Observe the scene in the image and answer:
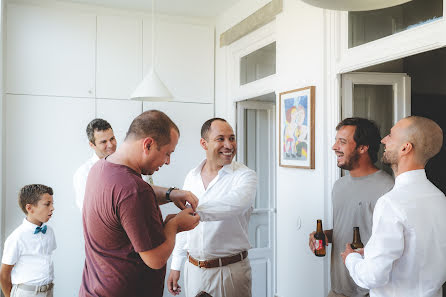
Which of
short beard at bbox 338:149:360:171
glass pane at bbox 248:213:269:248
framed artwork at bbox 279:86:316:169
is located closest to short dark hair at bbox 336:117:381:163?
short beard at bbox 338:149:360:171

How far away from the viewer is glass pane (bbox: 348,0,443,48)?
6.80 ft

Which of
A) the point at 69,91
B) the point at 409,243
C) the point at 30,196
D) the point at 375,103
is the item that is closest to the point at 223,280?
the point at 409,243

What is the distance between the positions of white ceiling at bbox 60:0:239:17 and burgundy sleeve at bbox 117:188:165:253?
3.22 meters

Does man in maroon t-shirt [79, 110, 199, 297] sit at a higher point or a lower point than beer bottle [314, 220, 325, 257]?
higher

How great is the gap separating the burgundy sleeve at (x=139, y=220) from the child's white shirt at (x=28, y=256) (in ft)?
5.03

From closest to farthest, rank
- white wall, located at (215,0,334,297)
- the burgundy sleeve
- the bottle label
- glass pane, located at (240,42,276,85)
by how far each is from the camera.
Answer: the burgundy sleeve
the bottle label
white wall, located at (215,0,334,297)
glass pane, located at (240,42,276,85)

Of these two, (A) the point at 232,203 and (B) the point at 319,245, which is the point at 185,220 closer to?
(A) the point at 232,203

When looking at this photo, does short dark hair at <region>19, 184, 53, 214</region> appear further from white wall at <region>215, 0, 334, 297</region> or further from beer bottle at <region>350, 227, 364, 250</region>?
beer bottle at <region>350, 227, 364, 250</region>

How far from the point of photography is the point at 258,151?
4.38 m

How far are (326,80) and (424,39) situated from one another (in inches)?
31.8

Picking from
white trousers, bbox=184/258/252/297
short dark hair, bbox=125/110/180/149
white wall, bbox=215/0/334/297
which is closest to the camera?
short dark hair, bbox=125/110/180/149

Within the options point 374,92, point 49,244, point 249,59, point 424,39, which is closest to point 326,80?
point 374,92

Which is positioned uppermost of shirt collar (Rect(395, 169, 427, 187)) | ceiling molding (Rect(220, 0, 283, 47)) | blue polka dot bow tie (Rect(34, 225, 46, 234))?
ceiling molding (Rect(220, 0, 283, 47))

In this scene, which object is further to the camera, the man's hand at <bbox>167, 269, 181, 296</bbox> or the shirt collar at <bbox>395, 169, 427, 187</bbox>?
the man's hand at <bbox>167, 269, 181, 296</bbox>
